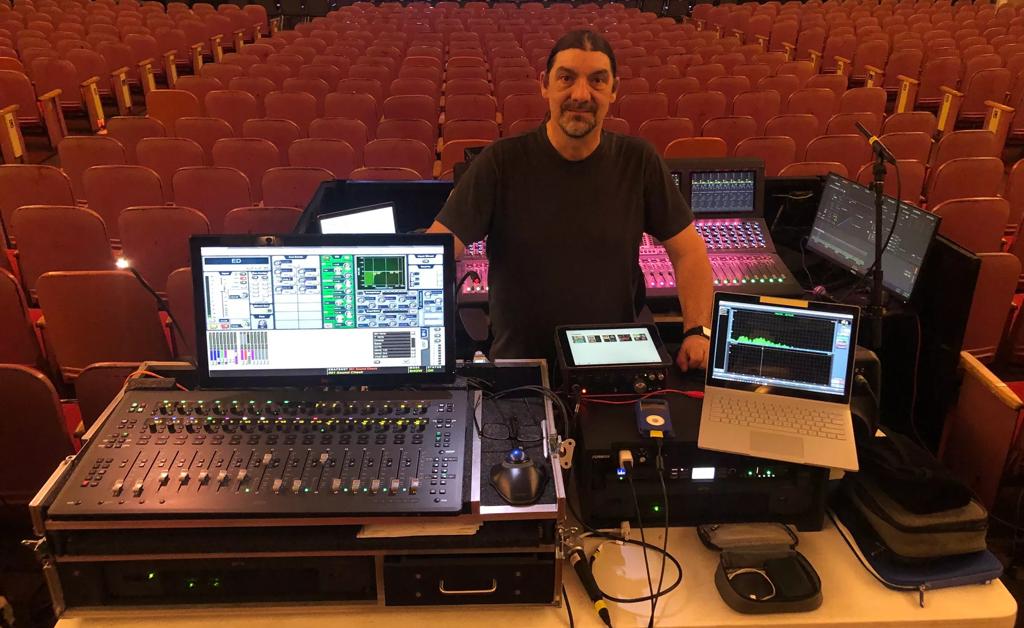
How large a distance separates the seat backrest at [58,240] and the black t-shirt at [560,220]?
2199 millimetres

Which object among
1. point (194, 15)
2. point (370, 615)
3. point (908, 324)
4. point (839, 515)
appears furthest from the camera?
point (194, 15)

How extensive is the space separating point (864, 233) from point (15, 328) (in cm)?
324

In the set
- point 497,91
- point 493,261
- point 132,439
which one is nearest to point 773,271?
point 493,261

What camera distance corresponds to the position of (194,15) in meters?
10.1

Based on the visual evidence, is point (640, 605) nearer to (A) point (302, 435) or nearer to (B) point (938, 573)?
(B) point (938, 573)

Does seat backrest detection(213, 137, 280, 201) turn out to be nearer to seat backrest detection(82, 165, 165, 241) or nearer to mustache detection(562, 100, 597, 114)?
seat backrest detection(82, 165, 165, 241)

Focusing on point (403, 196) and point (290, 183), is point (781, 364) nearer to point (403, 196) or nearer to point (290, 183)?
point (403, 196)

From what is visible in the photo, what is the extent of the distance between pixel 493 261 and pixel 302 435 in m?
0.87

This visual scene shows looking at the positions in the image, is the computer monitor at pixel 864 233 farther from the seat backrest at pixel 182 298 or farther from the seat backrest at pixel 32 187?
the seat backrest at pixel 32 187

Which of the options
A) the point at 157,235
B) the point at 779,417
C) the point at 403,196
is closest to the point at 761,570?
the point at 779,417

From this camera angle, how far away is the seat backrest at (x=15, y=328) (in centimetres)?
259

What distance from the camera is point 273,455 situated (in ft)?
4.37

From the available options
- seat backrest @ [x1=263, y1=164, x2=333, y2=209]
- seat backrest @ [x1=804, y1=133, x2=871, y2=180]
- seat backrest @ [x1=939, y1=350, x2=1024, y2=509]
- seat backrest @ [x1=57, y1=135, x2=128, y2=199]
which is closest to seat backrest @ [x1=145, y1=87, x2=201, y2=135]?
seat backrest @ [x1=57, y1=135, x2=128, y2=199]

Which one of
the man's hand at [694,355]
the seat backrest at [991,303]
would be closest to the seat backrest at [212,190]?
the man's hand at [694,355]
